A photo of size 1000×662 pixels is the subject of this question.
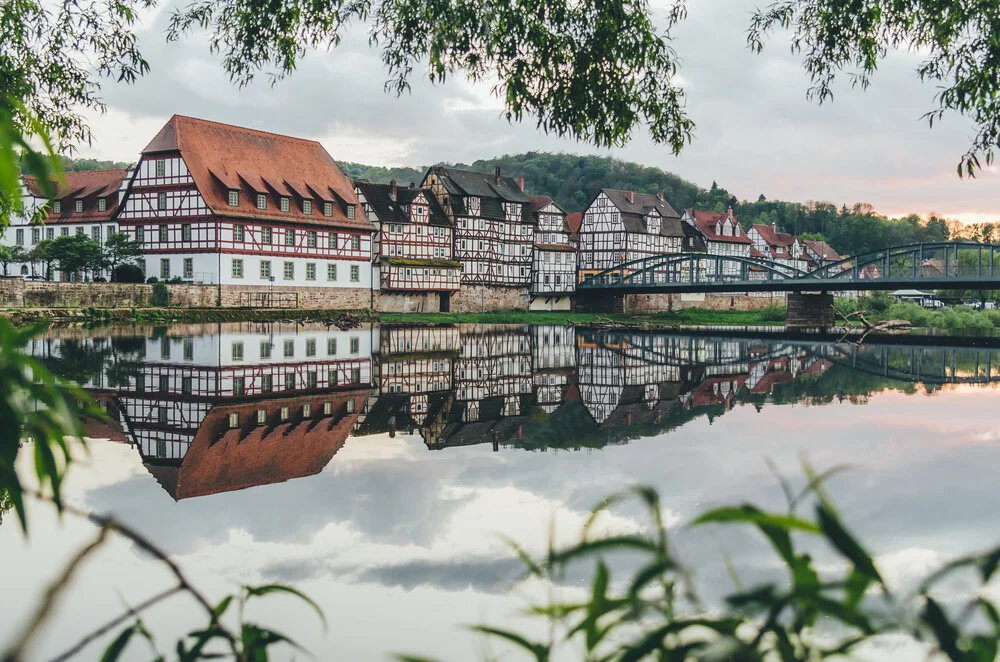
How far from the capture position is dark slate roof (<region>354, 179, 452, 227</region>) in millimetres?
48969

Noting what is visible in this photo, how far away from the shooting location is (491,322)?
47094mm

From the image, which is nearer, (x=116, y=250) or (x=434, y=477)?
(x=434, y=477)

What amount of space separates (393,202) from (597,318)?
46.0ft

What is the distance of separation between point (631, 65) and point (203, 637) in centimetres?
671

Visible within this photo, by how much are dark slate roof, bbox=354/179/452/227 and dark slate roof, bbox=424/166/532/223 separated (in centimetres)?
167

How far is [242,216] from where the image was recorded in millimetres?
41031

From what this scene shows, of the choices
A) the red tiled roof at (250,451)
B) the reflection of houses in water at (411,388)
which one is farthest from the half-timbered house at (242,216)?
the red tiled roof at (250,451)

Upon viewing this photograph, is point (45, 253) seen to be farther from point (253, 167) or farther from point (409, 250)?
point (409, 250)

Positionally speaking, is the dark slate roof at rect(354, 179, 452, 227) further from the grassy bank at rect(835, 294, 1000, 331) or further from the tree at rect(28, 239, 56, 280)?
the grassy bank at rect(835, 294, 1000, 331)

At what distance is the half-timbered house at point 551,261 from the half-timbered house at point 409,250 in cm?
793

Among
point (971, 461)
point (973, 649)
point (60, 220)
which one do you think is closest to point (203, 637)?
point (973, 649)

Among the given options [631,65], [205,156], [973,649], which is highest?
[205,156]

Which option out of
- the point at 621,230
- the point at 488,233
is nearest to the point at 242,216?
the point at 488,233

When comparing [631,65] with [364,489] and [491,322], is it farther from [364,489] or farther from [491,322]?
[491,322]
